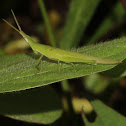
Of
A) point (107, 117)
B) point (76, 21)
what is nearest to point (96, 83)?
point (76, 21)

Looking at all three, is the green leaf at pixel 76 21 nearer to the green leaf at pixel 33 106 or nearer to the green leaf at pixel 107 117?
the green leaf at pixel 33 106

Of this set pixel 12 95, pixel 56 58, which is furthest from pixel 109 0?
pixel 12 95

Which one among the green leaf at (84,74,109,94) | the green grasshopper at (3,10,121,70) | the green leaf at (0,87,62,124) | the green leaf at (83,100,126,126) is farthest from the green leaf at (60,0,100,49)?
the green leaf at (83,100,126,126)

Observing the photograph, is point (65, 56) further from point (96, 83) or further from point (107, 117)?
point (96, 83)

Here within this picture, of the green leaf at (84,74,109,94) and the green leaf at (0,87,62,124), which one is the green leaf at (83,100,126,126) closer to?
the green leaf at (0,87,62,124)

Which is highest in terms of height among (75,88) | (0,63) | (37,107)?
(0,63)

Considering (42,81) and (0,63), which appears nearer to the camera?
(42,81)

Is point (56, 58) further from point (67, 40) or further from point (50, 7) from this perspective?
point (50, 7)
